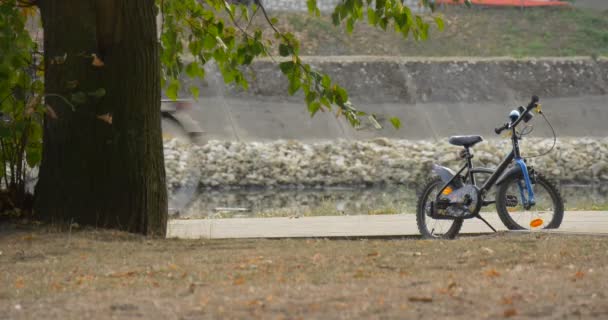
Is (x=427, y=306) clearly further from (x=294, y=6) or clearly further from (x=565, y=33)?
(x=565, y=33)

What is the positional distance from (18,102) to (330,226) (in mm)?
2988

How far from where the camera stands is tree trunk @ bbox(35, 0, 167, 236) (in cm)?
918

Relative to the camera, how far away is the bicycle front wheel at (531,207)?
9516 millimetres

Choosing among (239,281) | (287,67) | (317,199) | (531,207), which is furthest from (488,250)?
(317,199)

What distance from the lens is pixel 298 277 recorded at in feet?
22.3

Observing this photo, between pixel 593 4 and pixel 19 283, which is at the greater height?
pixel 593 4

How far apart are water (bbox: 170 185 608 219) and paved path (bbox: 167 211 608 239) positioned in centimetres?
451

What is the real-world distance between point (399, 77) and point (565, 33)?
1034 centimetres

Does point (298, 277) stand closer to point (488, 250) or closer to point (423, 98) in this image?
point (488, 250)

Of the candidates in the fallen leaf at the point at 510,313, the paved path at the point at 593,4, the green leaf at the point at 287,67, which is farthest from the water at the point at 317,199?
the paved path at the point at 593,4

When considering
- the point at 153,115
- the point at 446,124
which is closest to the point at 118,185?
the point at 153,115

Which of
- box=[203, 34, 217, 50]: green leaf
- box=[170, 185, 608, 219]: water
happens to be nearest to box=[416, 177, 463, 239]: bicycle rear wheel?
box=[203, 34, 217, 50]: green leaf

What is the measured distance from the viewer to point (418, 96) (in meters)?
38.1

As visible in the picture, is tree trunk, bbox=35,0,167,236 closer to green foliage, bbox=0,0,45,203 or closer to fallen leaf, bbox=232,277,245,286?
green foliage, bbox=0,0,45,203
